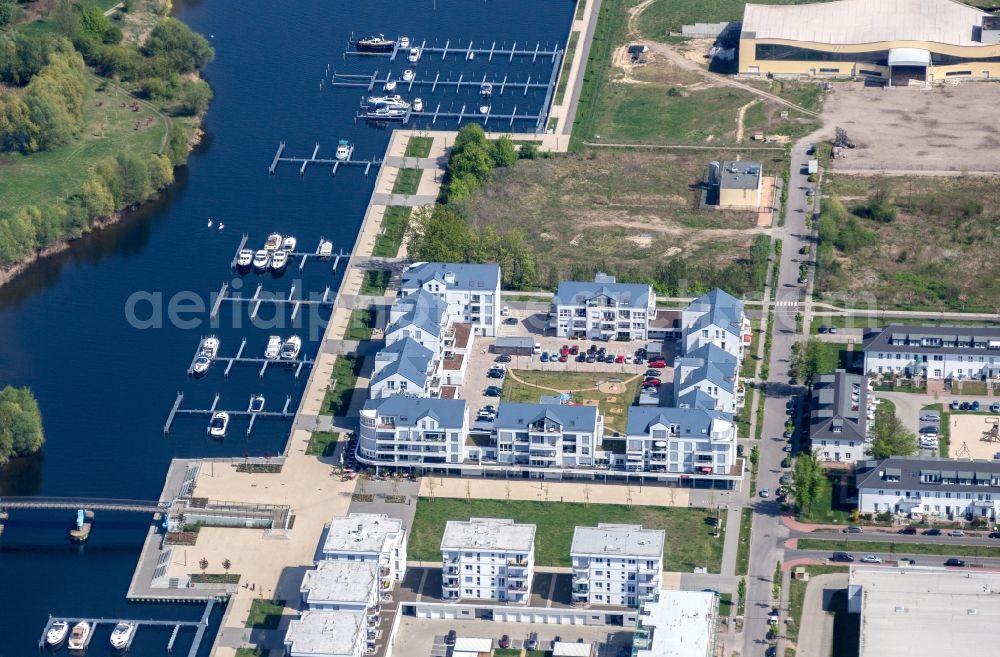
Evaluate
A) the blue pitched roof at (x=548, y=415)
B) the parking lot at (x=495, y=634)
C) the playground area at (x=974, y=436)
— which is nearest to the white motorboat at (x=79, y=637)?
the parking lot at (x=495, y=634)

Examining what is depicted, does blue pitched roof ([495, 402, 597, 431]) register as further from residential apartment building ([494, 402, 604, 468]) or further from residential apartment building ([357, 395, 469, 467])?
residential apartment building ([357, 395, 469, 467])

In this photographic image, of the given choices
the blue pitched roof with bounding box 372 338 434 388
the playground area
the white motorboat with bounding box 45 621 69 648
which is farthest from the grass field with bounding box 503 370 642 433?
the white motorboat with bounding box 45 621 69 648

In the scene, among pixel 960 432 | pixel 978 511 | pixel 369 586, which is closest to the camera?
pixel 369 586

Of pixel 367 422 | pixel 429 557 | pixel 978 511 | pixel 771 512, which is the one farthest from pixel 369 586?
pixel 978 511

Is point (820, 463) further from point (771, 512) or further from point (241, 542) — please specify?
point (241, 542)

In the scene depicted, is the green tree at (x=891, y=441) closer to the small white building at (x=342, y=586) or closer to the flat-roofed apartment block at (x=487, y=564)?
the flat-roofed apartment block at (x=487, y=564)
